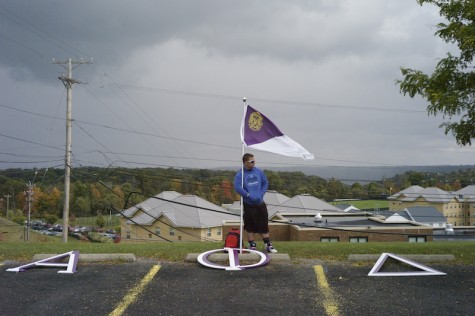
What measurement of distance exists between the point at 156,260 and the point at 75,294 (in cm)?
232

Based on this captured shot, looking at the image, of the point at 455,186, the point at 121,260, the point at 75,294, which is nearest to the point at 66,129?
the point at 121,260

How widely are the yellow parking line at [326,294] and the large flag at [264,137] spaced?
7.55 ft

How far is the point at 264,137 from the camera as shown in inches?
343

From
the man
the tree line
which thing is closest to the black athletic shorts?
the man

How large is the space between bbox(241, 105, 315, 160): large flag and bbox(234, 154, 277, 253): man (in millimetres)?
379

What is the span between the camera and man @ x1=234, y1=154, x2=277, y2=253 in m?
8.44

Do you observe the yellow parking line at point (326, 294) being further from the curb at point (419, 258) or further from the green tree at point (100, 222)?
the green tree at point (100, 222)

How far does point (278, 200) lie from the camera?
187ft

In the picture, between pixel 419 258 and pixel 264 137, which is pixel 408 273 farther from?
pixel 264 137

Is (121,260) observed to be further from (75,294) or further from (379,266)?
(379,266)

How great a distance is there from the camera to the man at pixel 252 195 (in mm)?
8438

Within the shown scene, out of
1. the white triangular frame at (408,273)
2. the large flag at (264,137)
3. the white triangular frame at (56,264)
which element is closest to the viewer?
the white triangular frame at (408,273)

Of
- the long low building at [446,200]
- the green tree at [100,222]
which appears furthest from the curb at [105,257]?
the green tree at [100,222]

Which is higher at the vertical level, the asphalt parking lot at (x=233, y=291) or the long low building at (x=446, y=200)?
the asphalt parking lot at (x=233, y=291)
